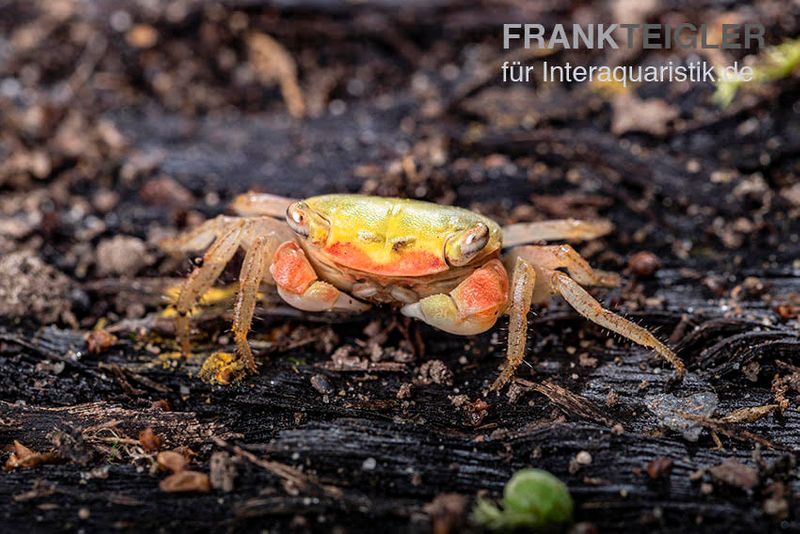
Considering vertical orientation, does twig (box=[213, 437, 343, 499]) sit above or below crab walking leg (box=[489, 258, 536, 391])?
below

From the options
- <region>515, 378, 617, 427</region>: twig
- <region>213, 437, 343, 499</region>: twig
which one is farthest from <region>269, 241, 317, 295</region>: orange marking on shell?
<region>515, 378, 617, 427</region>: twig

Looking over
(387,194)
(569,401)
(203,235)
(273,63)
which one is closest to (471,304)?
(569,401)

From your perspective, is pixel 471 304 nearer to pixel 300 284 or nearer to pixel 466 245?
pixel 466 245

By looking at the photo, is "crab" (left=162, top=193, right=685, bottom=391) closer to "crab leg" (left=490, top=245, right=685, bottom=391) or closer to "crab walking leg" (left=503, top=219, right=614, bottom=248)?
"crab leg" (left=490, top=245, right=685, bottom=391)

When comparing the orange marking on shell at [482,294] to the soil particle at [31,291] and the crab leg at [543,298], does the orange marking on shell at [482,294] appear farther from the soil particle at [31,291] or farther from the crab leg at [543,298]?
the soil particle at [31,291]

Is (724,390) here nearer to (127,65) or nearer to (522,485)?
(522,485)

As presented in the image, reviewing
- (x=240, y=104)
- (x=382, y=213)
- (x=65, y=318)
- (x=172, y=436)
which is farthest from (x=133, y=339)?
(x=240, y=104)
